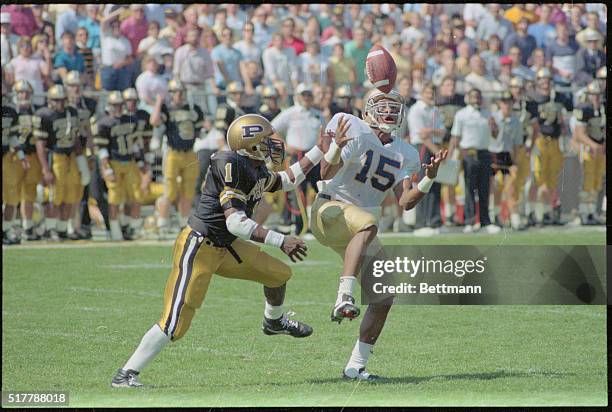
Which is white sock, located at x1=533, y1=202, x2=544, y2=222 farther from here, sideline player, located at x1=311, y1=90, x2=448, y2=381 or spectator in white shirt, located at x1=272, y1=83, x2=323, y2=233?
sideline player, located at x1=311, y1=90, x2=448, y2=381

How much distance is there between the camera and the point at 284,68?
9016 mm

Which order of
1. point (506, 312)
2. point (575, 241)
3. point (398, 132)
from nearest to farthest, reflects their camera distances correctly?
point (398, 132) < point (575, 241) < point (506, 312)

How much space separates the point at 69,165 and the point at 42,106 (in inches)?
31.9

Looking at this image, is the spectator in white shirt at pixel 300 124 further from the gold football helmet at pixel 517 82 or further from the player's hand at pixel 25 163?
the gold football helmet at pixel 517 82

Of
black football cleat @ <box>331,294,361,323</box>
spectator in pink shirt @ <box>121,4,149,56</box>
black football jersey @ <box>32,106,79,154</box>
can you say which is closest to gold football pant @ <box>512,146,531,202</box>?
spectator in pink shirt @ <box>121,4,149,56</box>

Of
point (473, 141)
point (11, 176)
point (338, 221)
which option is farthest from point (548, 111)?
point (338, 221)

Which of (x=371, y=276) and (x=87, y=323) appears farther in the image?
(x=87, y=323)

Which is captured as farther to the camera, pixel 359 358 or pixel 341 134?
pixel 359 358

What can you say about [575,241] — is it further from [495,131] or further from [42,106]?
[42,106]

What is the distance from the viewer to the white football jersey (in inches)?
240

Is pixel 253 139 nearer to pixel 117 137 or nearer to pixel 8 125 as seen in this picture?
pixel 8 125

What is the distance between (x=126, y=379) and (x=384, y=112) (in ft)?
5.87

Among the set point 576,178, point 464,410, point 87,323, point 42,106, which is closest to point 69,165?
point 42,106

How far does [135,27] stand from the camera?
8.75 m
